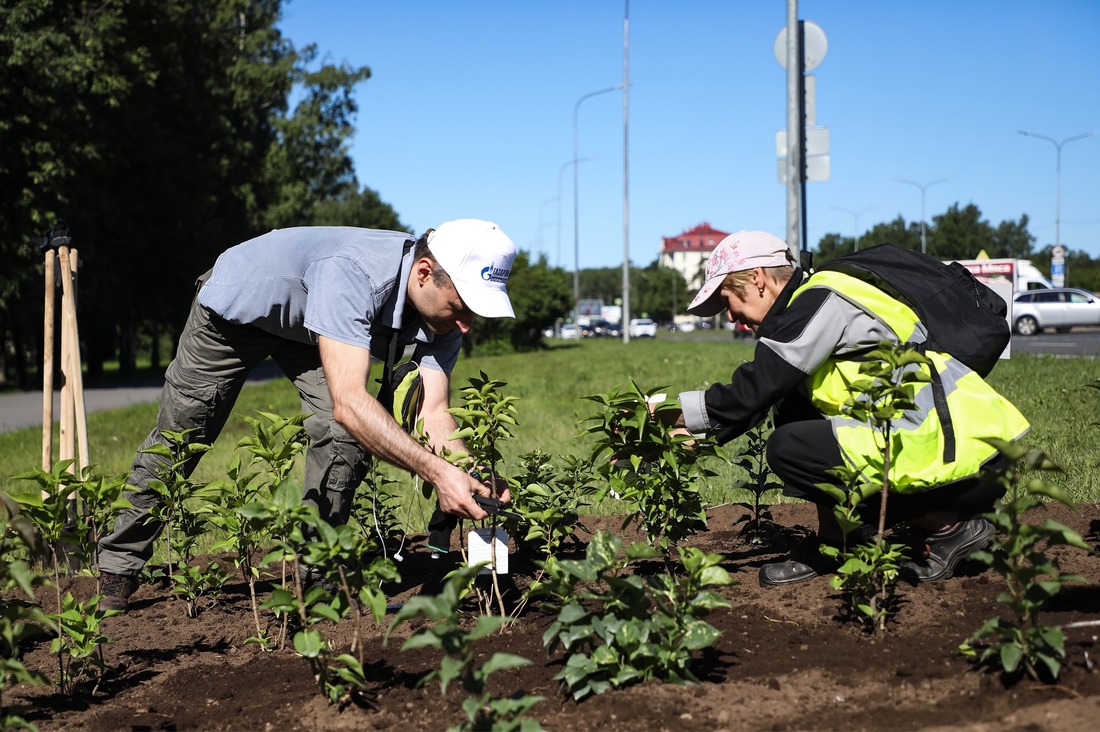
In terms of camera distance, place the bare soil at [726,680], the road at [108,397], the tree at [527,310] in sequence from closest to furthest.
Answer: the bare soil at [726,680] → the road at [108,397] → the tree at [527,310]

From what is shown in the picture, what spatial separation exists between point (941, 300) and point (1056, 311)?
32.8 meters

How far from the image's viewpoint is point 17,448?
10500 millimetres

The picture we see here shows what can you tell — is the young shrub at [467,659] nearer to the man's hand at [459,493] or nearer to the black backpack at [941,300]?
the man's hand at [459,493]

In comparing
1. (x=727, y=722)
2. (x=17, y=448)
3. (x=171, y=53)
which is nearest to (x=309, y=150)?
(x=171, y=53)

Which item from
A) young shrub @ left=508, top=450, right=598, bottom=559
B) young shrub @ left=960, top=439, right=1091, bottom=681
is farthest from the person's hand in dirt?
young shrub @ left=960, top=439, right=1091, bottom=681

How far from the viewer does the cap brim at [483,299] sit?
3490 millimetres

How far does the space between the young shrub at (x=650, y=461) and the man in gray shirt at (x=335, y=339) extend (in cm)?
49

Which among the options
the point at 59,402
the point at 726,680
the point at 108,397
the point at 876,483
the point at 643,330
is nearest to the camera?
the point at 726,680

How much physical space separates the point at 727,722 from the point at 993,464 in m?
1.60

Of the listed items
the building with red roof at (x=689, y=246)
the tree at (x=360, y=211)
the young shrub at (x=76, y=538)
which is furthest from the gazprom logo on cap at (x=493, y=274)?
the building with red roof at (x=689, y=246)

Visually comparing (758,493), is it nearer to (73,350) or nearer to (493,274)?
(493,274)

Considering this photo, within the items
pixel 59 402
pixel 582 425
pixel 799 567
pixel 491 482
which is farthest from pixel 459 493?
pixel 59 402

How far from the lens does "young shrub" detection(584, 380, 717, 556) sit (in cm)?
348

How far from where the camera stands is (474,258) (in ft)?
11.6
